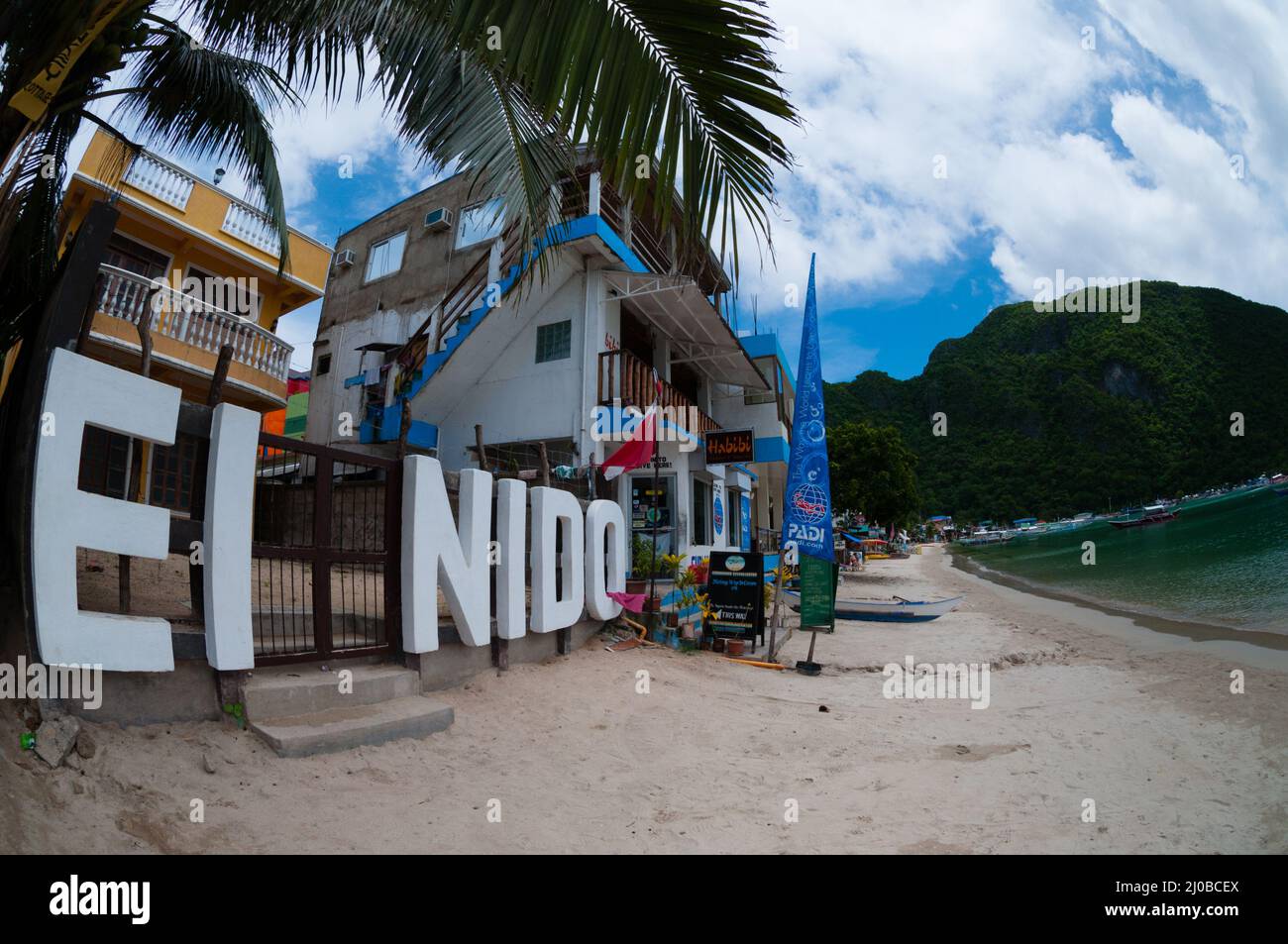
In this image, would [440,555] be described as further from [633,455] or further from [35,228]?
[633,455]

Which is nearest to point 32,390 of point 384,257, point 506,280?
point 506,280

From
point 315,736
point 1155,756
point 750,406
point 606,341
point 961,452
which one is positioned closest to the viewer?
point 315,736

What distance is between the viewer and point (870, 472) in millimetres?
35469

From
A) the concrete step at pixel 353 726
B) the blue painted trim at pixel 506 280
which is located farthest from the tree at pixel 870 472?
the concrete step at pixel 353 726

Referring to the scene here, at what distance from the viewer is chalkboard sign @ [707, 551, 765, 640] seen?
10.9m

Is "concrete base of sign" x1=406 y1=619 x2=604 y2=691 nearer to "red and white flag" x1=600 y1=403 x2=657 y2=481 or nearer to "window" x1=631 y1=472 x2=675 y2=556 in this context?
"red and white flag" x1=600 y1=403 x2=657 y2=481

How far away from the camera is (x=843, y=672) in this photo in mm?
10477

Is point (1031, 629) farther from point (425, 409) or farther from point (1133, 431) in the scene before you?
point (1133, 431)

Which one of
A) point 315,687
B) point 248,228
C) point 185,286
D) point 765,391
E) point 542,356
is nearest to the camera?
point 315,687

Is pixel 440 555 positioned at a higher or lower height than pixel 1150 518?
higher

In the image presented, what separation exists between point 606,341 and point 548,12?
1176 cm

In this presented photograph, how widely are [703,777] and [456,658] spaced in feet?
9.66
